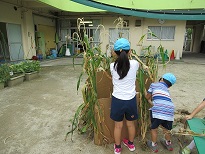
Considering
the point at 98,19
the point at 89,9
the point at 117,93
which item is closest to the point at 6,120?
the point at 117,93

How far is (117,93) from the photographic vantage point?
1.61 m

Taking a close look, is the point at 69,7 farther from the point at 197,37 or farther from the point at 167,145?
the point at 197,37

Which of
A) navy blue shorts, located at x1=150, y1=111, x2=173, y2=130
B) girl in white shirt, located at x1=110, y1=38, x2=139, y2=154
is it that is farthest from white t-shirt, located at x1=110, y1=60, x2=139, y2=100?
navy blue shorts, located at x1=150, y1=111, x2=173, y2=130

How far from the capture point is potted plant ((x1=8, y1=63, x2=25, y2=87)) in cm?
420

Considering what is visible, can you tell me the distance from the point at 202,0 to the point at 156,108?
8873 millimetres

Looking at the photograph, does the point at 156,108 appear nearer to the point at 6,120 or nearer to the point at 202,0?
the point at 6,120

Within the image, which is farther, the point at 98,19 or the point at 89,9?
the point at 98,19

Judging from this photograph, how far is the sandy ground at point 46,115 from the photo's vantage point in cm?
186

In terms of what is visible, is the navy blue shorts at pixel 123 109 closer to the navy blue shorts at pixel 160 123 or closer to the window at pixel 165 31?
the navy blue shorts at pixel 160 123

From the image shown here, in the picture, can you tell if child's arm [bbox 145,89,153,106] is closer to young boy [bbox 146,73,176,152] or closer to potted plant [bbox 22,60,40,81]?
young boy [bbox 146,73,176,152]

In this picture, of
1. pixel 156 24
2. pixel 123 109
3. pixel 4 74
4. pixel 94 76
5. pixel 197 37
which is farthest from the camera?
pixel 197 37

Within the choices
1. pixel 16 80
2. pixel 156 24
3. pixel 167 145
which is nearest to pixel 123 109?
pixel 167 145

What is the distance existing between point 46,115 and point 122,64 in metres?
1.79

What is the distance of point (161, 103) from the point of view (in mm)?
1657
